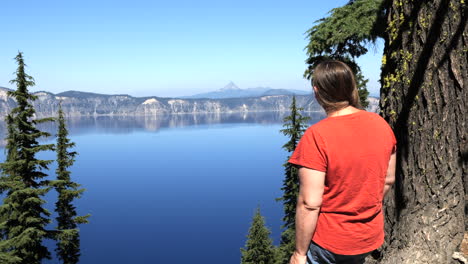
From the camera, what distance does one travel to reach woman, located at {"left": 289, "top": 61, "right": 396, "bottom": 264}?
6.56ft

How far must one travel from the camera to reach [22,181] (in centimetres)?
1448

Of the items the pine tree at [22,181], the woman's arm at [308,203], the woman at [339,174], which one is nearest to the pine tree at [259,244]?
the pine tree at [22,181]

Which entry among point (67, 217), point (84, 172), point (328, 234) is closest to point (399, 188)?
point (328, 234)

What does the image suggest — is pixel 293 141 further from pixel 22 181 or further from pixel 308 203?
pixel 308 203

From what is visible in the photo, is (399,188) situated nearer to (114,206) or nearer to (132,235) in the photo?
(132,235)

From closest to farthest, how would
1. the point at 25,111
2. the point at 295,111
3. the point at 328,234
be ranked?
the point at 328,234
the point at 25,111
the point at 295,111

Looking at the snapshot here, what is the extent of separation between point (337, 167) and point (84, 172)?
144 metres

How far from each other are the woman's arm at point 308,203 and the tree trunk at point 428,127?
1.69 metres

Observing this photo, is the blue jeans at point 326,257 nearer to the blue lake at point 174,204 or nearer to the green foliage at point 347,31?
the green foliage at point 347,31

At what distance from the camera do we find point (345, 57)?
9.65 meters

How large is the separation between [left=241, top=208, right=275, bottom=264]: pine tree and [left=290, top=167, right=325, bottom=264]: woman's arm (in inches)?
858

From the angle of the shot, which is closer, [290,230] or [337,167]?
[337,167]

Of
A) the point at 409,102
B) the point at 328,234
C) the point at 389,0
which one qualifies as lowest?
the point at 328,234

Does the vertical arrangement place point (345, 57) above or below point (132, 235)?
above
